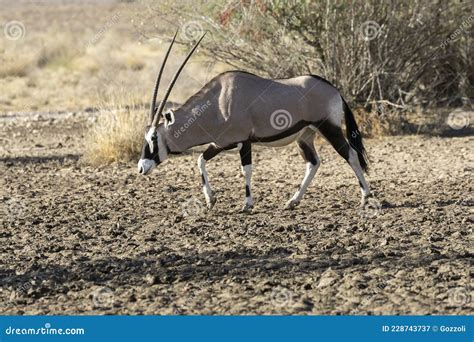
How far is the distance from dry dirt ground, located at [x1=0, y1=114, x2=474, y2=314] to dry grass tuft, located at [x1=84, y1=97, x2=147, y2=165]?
0.27m

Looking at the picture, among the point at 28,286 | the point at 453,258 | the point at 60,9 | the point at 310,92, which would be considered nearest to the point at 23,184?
the point at 310,92

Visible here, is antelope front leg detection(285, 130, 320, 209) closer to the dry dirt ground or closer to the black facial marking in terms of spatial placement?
the dry dirt ground

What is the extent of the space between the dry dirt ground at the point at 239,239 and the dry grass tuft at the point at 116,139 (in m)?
0.27

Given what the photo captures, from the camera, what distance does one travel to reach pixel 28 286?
7133 millimetres

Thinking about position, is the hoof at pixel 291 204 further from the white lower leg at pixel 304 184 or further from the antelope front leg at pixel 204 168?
the antelope front leg at pixel 204 168

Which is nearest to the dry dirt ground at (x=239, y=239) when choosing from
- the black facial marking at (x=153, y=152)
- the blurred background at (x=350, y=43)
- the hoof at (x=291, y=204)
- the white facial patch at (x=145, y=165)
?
the hoof at (x=291, y=204)

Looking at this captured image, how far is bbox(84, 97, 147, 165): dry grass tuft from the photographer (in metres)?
13.0

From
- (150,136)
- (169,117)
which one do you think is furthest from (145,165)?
(169,117)

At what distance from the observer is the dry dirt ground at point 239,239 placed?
6.66 metres

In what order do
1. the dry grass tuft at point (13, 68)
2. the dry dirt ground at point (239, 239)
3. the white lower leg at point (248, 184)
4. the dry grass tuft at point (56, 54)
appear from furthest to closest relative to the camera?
the dry grass tuft at point (56, 54) → the dry grass tuft at point (13, 68) → the white lower leg at point (248, 184) → the dry dirt ground at point (239, 239)

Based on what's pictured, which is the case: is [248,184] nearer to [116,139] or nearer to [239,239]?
[239,239]

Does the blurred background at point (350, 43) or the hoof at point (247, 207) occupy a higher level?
the blurred background at point (350, 43)

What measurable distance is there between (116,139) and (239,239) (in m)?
4.99

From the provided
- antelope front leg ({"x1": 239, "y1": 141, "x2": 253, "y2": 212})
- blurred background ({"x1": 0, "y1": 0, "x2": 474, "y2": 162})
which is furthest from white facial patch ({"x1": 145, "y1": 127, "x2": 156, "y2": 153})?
blurred background ({"x1": 0, "y1": 0, "x2": 474, "y2": 162})
